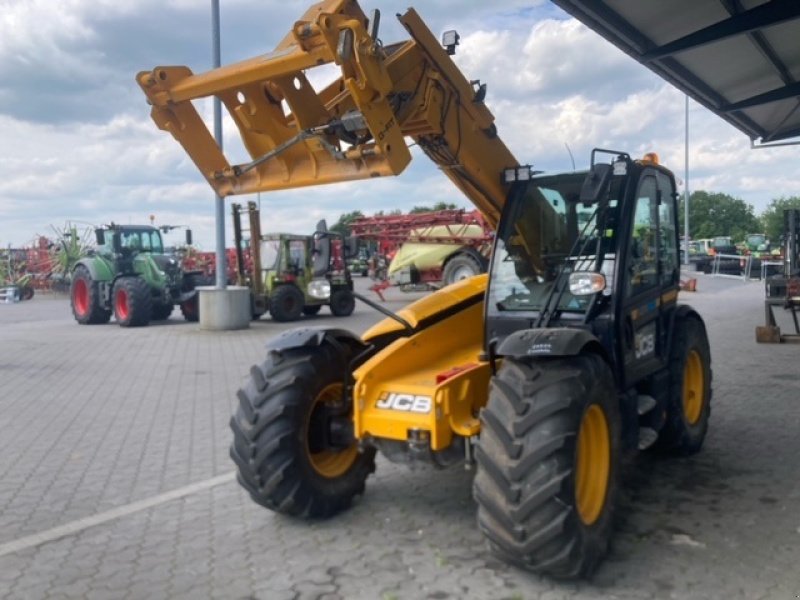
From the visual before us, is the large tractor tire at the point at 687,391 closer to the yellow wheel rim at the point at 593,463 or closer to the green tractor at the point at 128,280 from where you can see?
the yellow wheel rim at the point at 593,463

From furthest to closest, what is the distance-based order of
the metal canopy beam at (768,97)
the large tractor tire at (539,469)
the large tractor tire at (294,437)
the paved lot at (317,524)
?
1. the metal canopy beam at (768,97)
2. the large tractor tire at (294,437)
3. the paved lot at (317,524)
4. the large tractor tire at (539,469)

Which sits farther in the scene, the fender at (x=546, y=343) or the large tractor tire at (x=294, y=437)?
the large tractor tire at (x=294, y=437)

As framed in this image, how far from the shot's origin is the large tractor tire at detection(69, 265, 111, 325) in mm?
19109

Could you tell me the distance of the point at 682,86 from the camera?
12.8 meters

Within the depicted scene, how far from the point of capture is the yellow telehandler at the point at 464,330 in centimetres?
409

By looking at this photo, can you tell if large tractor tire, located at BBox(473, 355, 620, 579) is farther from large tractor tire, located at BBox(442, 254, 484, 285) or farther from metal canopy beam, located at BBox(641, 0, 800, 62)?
large tractor tire, located at BBox(442, 254, 484, 285)

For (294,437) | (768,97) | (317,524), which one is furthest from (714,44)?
(317,524)

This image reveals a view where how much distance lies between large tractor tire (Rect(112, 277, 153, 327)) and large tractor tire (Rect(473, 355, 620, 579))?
50.0 ft

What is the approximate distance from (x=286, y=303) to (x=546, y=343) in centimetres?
1535

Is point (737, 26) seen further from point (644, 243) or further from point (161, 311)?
point (161, 311)

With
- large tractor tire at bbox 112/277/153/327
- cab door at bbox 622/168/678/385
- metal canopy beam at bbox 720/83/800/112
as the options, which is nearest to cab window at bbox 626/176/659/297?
cab door at bbox 622/168/678/385

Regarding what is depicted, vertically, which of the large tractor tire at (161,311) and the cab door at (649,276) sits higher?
the cab door at (649,276)

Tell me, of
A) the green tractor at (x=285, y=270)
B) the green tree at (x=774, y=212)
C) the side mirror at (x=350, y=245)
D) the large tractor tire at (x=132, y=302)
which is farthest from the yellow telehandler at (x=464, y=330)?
the green tree at (x=774, y=212)

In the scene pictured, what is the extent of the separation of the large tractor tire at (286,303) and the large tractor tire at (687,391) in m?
13.3
